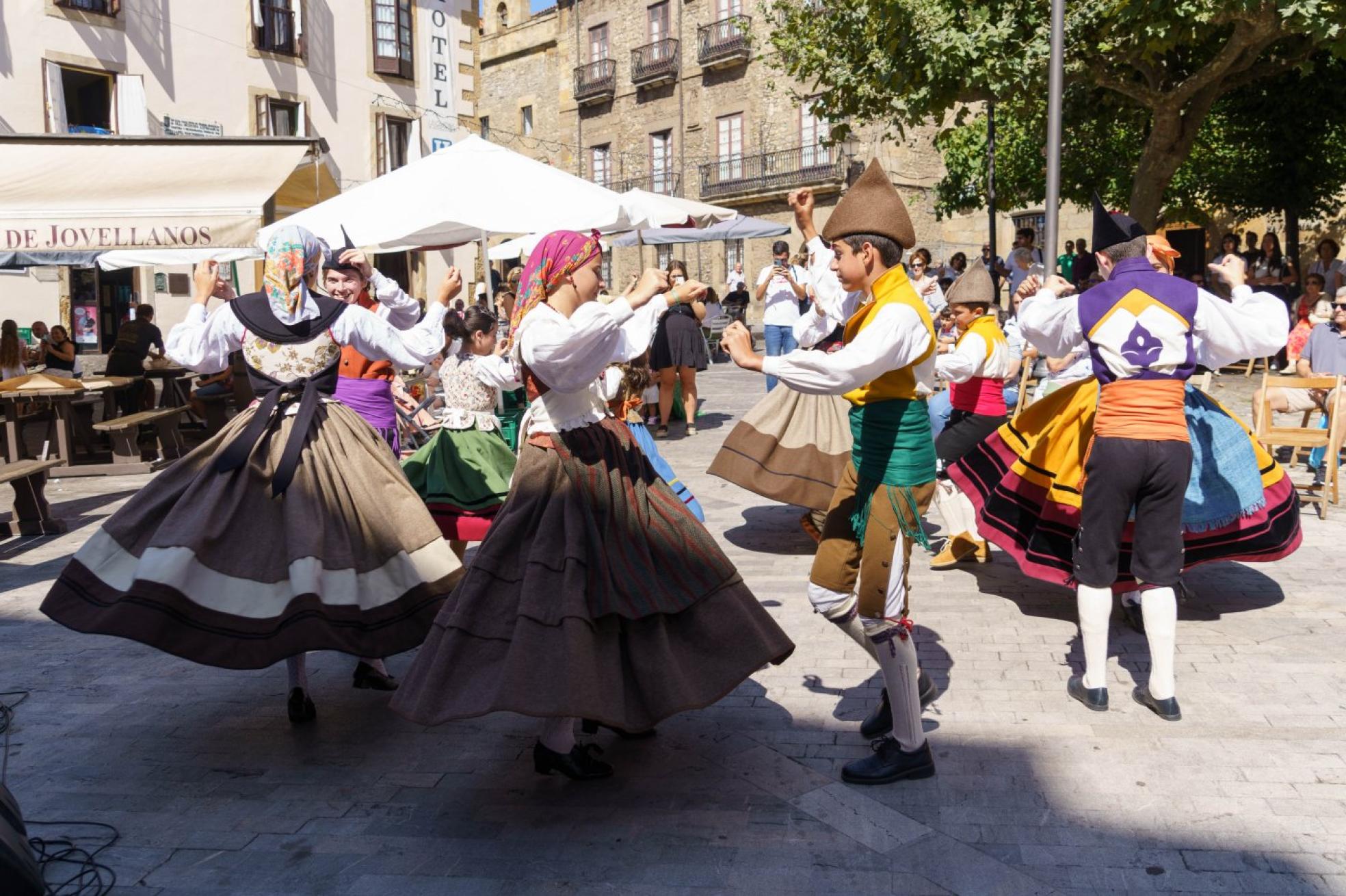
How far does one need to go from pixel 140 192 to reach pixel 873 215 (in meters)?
7.56

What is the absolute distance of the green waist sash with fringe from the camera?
404cm

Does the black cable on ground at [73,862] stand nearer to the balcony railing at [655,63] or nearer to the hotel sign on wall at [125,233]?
the hotel sign on wall at [125,233]

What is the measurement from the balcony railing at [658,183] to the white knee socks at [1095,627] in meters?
32.6

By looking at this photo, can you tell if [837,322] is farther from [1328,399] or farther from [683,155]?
[683,155]

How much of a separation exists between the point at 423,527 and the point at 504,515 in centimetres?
84

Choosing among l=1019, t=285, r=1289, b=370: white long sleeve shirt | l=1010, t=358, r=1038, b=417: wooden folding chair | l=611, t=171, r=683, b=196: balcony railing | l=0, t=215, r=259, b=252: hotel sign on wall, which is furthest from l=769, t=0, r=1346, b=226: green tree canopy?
l=611, t=171, r=683, b=196: balcony railing

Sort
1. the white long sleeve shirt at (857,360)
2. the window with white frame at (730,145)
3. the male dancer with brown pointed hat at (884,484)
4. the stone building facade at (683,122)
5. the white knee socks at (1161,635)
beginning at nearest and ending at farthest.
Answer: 1. the white long sleeve shirt at (857,360)
2. the male dancer with brown pointed hat at (884,484)
3. the white knee socks at (1161,635)
4. the stone building facade at (683,122)
5. the window with white frame at (730,145)

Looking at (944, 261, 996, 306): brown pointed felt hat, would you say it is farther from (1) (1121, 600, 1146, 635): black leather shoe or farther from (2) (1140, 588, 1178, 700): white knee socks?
(2) (1140, 588, 1178, 700): white knee socks

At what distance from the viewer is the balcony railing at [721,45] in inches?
1318

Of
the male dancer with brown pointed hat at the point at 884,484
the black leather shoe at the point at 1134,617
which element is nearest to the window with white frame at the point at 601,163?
the black leather shoe at the point at 1134,617

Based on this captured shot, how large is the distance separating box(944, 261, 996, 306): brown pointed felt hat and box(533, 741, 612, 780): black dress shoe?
3.61 m

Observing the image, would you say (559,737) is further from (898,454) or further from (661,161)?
(661,161)

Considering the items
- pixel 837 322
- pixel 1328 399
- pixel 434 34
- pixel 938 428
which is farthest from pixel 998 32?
pixel 434 34

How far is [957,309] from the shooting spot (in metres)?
6.66
